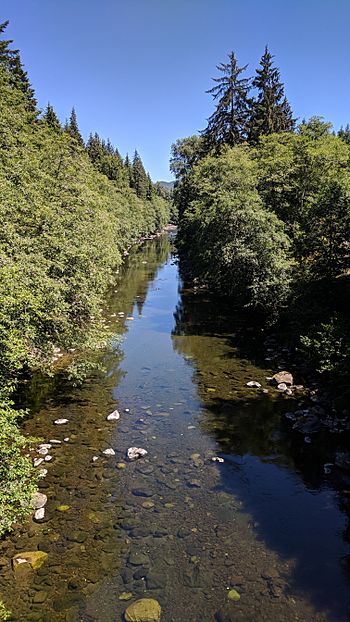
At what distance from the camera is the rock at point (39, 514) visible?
9.54 m

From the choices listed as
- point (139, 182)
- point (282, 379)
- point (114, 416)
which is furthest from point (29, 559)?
point (139, 182)

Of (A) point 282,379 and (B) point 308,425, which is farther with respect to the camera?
(A) point 282,379

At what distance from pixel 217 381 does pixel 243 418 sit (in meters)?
3.32

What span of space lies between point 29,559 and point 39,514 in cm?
133

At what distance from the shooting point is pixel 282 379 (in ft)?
56.4

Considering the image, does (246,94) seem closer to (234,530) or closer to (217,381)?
(217,381)

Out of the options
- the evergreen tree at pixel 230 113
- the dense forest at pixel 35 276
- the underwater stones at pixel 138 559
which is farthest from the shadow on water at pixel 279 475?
the evergreen tree at pixel 230 113

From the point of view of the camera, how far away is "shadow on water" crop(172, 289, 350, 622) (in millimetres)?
8234

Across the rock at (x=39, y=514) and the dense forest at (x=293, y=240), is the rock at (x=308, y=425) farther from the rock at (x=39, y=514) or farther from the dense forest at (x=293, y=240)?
the rock at (x=39, y=514)

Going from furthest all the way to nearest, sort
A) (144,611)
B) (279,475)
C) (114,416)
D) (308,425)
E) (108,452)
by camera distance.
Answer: (114,416) → (308,425) → (108,452) → (279,475) → (144,611)

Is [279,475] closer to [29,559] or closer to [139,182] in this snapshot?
[29,559]

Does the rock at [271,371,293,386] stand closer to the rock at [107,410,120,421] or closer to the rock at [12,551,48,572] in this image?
the rock at [107,410,120,421]

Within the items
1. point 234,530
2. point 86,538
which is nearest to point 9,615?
point 86,538

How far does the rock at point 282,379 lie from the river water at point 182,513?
1.55 ft
